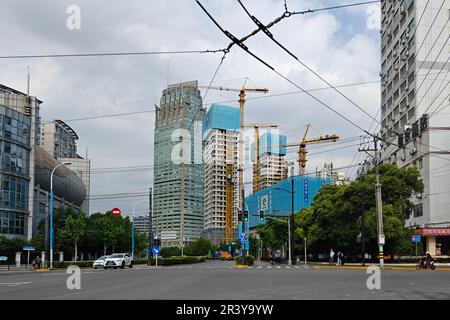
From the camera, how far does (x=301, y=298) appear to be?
15.5 meters

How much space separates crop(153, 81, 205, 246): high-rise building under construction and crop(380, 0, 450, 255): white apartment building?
938 inches

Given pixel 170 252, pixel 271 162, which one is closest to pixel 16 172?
pixel 170 252

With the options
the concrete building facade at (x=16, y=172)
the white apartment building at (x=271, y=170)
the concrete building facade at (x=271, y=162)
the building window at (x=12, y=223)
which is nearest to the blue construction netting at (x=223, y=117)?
the concrete building facade at (x=271, y=162)

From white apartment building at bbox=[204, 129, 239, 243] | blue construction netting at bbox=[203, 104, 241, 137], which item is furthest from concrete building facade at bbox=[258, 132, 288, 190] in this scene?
blue construction netting at bbox=[203, 104, 241, 137]

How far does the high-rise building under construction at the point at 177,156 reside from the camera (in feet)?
206

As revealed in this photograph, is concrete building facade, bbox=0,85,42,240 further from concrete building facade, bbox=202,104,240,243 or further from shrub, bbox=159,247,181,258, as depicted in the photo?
shrub, bbox=159,247,181,258

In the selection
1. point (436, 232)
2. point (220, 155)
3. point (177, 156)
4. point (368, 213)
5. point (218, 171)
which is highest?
point (220, 155)

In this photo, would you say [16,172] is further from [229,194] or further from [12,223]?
[229,194]

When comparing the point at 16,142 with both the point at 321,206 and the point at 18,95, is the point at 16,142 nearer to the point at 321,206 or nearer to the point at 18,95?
the point at 18,95

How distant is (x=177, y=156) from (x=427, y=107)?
3399 centimetres

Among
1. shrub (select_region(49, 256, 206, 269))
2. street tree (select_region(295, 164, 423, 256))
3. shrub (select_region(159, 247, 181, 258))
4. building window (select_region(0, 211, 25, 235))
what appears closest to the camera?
shrub (select_region(49, 256, 206, 269))

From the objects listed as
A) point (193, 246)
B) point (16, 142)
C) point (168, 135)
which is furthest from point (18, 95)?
point (193, 246)

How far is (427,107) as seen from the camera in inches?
2970

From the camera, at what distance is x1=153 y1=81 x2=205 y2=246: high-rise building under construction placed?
62.7m
